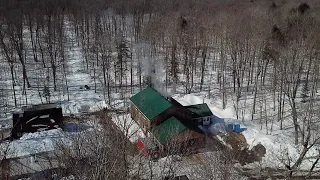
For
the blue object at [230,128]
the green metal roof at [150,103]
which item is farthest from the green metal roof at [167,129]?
the blue object at [230,128]

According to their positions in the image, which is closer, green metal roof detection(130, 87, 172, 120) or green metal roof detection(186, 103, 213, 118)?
green metal roof detection(130, 87, 172, 120)

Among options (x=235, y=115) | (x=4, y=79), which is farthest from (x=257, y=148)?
(x=4, y=79)

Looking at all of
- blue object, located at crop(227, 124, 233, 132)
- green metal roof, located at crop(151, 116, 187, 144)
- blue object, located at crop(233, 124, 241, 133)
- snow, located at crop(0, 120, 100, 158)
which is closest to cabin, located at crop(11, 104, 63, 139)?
snow, located at crop(0, 120, 100, 158)

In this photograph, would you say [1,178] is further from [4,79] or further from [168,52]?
[168,52]

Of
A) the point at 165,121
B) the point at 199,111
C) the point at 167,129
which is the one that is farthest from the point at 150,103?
the point at 199,111

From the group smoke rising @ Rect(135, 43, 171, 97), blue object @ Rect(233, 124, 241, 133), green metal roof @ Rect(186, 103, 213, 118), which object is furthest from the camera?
smoke rising @ Rect(135, 43, 171, 97)

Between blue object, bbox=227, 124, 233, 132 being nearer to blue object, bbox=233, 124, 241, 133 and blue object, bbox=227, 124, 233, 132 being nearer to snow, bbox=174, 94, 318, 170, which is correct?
Result: blue object, bbox=233, 124, 241, 133

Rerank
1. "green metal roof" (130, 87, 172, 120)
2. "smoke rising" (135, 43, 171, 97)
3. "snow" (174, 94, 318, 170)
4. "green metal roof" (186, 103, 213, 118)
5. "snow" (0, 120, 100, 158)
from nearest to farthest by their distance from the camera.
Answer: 1. "snow" (174, 94, 318, 170)
2. "snow" (0, 120, 100, 158)
3. "green metal roof" (130, 87, 172, 120)
4. "green metal roof" (186, 103, 213, 118)
5. "smoke rising" (135, 43, 171, 97)

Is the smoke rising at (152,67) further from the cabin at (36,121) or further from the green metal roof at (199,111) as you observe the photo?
the cabin at (36,121)
